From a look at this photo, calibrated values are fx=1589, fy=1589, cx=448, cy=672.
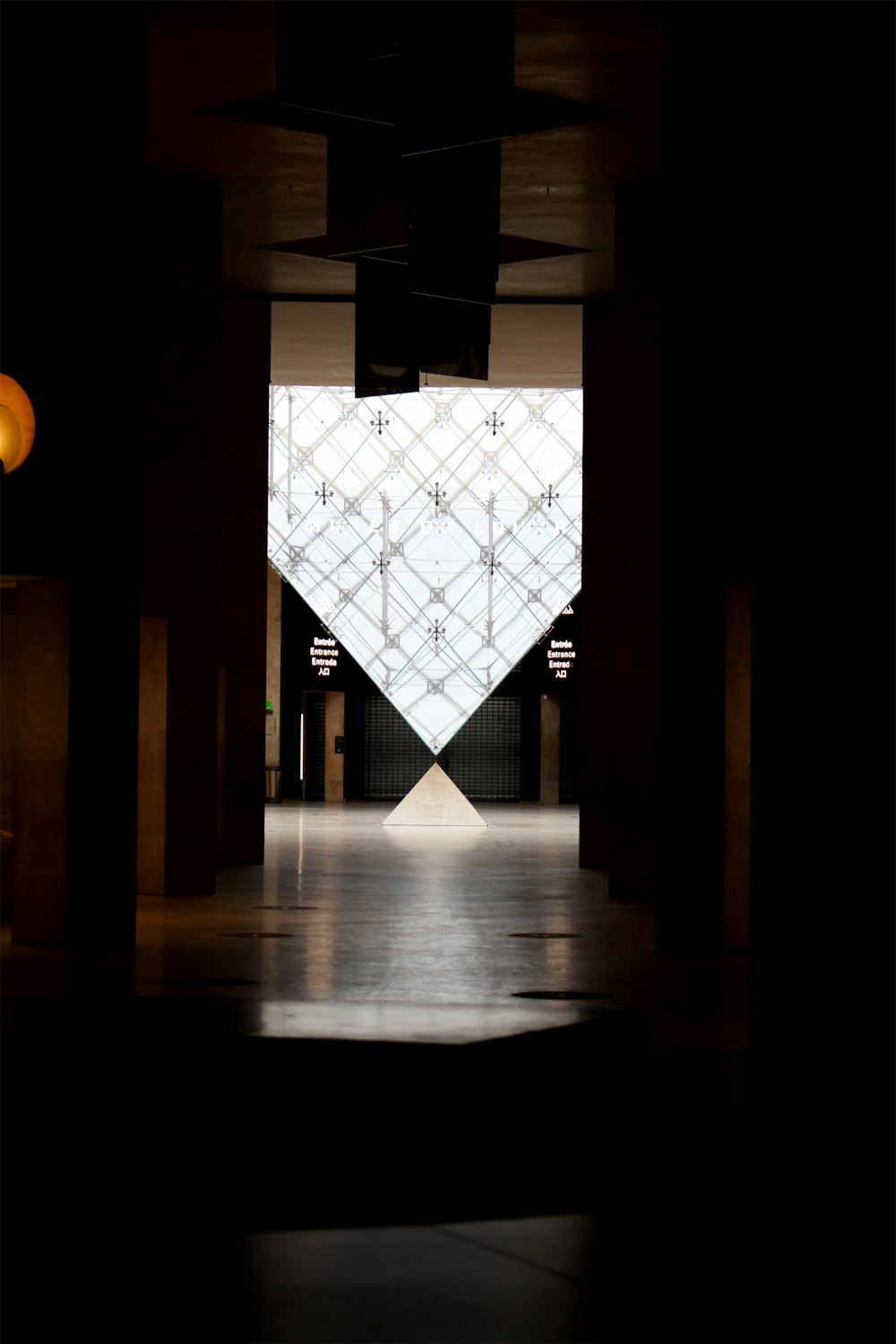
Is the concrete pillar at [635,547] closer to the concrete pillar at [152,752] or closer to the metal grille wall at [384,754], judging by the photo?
the concrete pillar at [152,752]

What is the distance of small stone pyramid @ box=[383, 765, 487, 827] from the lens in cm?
2322

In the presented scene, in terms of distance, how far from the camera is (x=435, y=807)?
76.7 feet

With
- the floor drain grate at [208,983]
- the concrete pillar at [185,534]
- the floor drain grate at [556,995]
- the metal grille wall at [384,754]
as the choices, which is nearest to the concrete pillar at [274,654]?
the metal grille wall at [384,754]

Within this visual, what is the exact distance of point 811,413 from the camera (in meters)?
5.55

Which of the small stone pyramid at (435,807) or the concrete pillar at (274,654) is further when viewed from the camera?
the concrete pillar at (274,654)

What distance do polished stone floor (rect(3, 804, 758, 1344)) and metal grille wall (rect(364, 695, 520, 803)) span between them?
27175 mm

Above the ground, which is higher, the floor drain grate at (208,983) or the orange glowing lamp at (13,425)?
the orange glowing lamp at (13,425)

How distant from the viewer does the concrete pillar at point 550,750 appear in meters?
33.0

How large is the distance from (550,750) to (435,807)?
10.0 metres

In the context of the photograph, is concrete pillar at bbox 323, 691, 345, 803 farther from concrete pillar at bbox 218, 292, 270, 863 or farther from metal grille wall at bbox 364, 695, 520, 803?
concrete pillar at bbox 218, 292, 270, 863

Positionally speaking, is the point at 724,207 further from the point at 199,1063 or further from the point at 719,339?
the point at 199,1063

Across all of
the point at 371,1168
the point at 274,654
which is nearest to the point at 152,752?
the point at 371,1168

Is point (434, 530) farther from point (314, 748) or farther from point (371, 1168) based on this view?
point (371, 1168)

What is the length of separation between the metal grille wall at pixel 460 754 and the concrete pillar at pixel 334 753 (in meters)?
0.67
